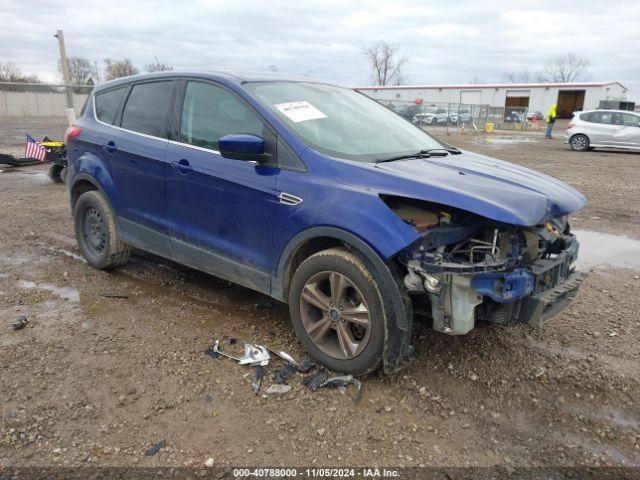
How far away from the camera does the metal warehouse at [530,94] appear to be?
51.4 metres

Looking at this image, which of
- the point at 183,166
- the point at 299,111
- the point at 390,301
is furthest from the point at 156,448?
the point at 299,111

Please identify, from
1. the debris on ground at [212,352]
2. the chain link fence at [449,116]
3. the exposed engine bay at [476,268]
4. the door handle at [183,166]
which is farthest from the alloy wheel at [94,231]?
the chain link fence at [449,116]

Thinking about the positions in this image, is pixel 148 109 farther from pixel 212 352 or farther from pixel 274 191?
pixel 212 352

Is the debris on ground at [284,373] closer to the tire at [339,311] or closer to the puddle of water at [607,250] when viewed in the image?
the tire at [339,311]

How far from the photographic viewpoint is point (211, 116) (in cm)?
394

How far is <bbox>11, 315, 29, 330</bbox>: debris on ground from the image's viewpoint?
12.9ft

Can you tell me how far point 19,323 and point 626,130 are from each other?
21.3 m

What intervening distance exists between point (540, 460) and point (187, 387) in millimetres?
2031

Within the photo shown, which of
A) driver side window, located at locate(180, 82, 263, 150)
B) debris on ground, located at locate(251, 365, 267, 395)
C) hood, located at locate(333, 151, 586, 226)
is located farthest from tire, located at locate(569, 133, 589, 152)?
debris on ground, located at locate(251, 365, 267, 395)

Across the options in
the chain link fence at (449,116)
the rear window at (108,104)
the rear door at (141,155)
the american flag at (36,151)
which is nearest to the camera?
the rear door at (141,155)

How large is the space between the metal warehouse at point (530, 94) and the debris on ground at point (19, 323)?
50018mm

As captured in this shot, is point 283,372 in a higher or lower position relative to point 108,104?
lower

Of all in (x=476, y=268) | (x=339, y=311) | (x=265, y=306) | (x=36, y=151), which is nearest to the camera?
(x=476, y=268)

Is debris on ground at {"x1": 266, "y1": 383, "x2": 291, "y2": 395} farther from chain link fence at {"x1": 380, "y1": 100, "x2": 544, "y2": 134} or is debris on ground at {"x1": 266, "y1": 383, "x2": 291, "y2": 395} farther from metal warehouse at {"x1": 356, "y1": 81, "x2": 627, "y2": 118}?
metal warehouse at {"x1": 356, "y1": 81, "x2": 627, "y2": 118}
